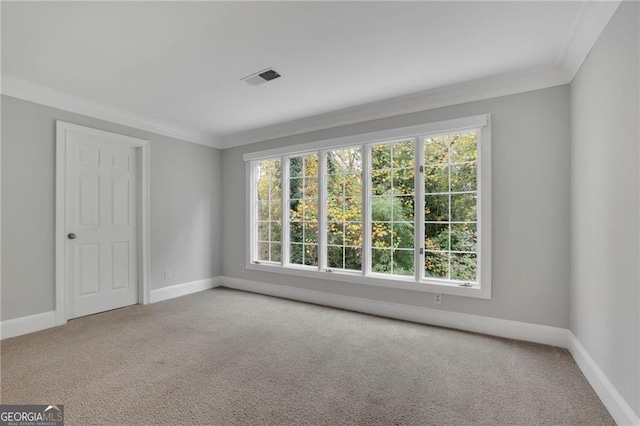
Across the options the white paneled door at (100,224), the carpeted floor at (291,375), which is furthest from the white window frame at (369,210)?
the white paneled door at (100,224)

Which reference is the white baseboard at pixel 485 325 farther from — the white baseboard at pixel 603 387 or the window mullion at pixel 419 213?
the window mullion at pixel 419 213

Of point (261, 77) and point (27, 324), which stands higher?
point (261, 77)

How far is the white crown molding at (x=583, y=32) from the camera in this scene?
1.86m

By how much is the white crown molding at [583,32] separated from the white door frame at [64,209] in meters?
4.76

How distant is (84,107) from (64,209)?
4.04ft

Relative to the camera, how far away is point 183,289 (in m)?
4.63

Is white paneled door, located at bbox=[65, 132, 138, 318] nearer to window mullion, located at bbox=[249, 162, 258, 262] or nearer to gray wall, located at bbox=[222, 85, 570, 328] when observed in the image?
window mullion, located at bbox=[249, 162, 258, 262]

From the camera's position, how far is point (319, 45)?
7.82 ft

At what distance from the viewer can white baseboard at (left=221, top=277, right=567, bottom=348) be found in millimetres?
2818

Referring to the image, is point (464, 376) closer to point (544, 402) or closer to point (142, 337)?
point (544, 402)

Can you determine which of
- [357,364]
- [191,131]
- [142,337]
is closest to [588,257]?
[357,364]

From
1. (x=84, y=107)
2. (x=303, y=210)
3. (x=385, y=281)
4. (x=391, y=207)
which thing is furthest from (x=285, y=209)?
(x=84, y=107)

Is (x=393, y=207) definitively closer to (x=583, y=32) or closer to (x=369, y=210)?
(x=369, y=210)

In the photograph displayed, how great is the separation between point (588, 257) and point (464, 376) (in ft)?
4.29
